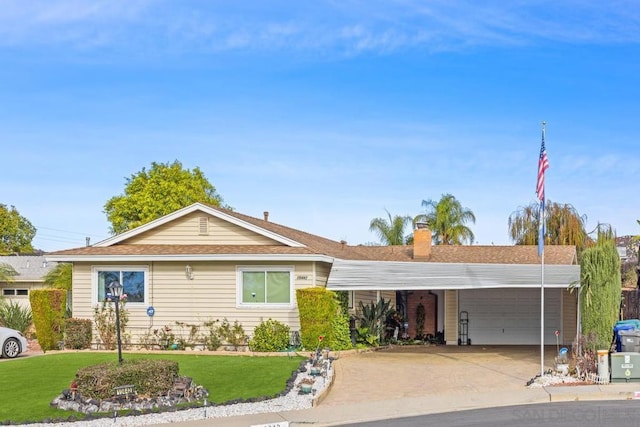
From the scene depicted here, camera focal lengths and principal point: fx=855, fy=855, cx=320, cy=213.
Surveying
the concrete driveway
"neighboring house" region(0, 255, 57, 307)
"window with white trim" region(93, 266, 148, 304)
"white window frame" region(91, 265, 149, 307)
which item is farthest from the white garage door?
"neighboring house" region(0, 255, 57, 307)

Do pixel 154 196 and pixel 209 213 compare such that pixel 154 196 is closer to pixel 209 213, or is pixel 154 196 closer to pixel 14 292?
pixel 14 292

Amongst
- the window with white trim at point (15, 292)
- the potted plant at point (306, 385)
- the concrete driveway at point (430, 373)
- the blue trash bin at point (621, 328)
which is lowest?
the concrete driveway at point (430, 373)

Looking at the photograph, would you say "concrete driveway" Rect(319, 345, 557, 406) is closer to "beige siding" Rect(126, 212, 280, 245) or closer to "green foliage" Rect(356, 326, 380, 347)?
"green foliage" Rect(356, 326, 380, 347)

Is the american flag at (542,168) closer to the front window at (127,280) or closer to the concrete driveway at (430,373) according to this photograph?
the concrete driveway at (430,373)

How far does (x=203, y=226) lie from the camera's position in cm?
2608

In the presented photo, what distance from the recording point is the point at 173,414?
47.1 ft

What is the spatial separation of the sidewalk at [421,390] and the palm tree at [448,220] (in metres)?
27.6

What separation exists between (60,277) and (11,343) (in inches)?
422

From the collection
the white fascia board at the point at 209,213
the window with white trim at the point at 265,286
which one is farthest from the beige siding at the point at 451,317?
the window with white trim at the point at 265,286

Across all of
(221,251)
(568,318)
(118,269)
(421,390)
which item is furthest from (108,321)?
(568,318)

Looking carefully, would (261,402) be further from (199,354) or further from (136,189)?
(136,189)

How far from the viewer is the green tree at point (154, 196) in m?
48.0

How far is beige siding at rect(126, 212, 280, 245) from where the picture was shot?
25.8 metres

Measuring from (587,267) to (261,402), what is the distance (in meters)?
8.04
